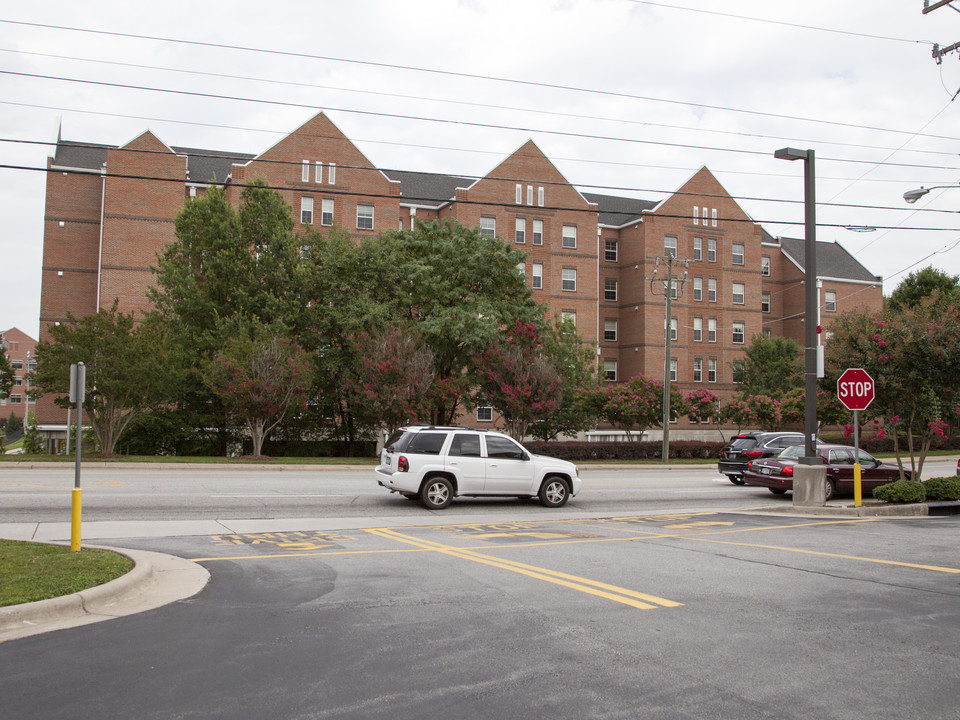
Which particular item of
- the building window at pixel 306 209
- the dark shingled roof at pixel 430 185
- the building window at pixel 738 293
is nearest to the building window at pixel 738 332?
the building window at pixel 738 293

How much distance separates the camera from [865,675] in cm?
528

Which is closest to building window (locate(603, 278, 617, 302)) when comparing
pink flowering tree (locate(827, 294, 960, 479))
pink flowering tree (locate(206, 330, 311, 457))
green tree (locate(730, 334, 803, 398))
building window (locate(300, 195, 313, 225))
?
green tree (locate(730, 334, 803, 398))

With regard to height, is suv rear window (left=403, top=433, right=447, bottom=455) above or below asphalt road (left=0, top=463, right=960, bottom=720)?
above

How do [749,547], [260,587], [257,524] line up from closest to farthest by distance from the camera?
1. [260,587]
2. [749,547]
3. [257,524]

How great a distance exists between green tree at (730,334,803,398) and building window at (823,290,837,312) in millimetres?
13304

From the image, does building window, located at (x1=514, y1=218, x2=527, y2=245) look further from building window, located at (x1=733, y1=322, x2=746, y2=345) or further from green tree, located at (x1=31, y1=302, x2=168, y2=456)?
green tree, located at (x1=31, y1=302, x2=168, y2=456)

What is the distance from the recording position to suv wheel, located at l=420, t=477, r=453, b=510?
1617cm

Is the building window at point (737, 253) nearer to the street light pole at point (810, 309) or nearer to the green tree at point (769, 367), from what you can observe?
the green tree at point (769, 367)

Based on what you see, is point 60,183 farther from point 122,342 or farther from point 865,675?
point 865,675

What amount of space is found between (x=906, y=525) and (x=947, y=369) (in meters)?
4.82

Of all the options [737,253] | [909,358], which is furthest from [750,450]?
[737,253]

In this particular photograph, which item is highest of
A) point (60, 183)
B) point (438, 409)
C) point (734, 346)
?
point (60, 183)

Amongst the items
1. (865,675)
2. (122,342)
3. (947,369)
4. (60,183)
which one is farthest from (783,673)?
(60,183)

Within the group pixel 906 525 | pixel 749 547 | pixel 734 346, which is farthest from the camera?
pixel 734 346
